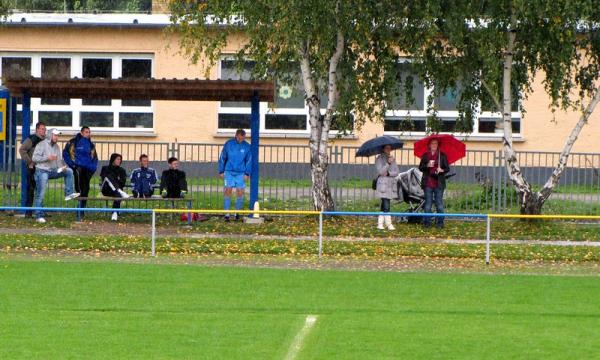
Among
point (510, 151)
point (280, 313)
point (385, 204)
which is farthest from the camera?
point (510, 151)

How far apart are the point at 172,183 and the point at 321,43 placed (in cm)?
411

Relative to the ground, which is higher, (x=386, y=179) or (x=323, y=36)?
(x=323, y=36)

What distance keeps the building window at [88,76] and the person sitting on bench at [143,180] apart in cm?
1464

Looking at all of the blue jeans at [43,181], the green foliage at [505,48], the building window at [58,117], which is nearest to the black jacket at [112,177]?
the blue jeans at [43,181]

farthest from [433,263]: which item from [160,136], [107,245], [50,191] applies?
[160,136]

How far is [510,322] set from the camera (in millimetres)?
14750

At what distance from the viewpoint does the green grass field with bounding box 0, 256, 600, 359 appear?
41.8 ft

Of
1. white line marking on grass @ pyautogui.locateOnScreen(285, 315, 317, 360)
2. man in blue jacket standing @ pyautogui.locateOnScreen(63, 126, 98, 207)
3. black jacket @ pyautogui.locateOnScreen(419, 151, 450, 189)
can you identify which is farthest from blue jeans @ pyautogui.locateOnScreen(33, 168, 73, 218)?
white line marking on grass @ pyautogui.locateOnScreen(285, 315, 317, 360)

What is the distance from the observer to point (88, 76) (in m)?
41.8

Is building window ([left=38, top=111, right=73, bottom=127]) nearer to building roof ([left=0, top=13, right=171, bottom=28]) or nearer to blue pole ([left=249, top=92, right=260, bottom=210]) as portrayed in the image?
building roof ([left=0, top=13, right=171, bottom=28])

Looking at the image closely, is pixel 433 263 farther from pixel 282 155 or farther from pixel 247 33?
pixel 282 155

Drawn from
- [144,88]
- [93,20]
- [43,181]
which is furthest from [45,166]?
[93,20]

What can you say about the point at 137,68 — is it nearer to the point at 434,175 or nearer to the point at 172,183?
the point at 172,183

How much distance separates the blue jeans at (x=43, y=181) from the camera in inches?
1025
